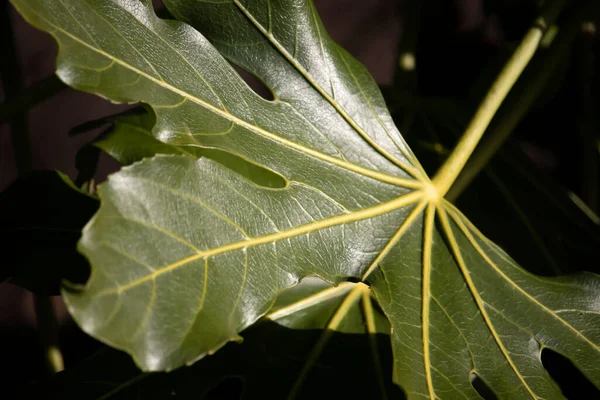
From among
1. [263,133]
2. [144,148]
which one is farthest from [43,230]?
[263,133]

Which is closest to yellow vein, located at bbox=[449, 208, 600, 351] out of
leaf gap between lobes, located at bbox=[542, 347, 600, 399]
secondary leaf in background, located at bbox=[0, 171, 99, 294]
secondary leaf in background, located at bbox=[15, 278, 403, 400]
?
secondary leaf in background, located at bbox=[15, 278, 403, 400]

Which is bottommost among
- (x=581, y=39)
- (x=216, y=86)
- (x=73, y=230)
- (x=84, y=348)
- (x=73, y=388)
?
(x=84, y=348)

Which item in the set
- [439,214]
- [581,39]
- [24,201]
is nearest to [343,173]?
[439,214]

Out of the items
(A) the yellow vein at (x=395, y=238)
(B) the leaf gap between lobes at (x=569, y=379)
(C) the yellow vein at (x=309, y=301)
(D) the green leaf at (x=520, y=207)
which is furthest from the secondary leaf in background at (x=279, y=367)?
(B) the leaf gap between lobes at (x=569, y=379)

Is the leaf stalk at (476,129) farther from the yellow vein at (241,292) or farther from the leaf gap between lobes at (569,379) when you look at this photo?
the leaf gap between lobes at (569,379)

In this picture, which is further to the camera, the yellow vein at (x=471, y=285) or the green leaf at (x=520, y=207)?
the green leaf at (x=520, y=207)

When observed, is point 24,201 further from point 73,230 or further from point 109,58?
point 109,58

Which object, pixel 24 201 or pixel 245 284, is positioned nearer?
pixel 245 284

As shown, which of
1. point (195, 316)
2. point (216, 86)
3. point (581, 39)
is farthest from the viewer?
point (581, 39)
